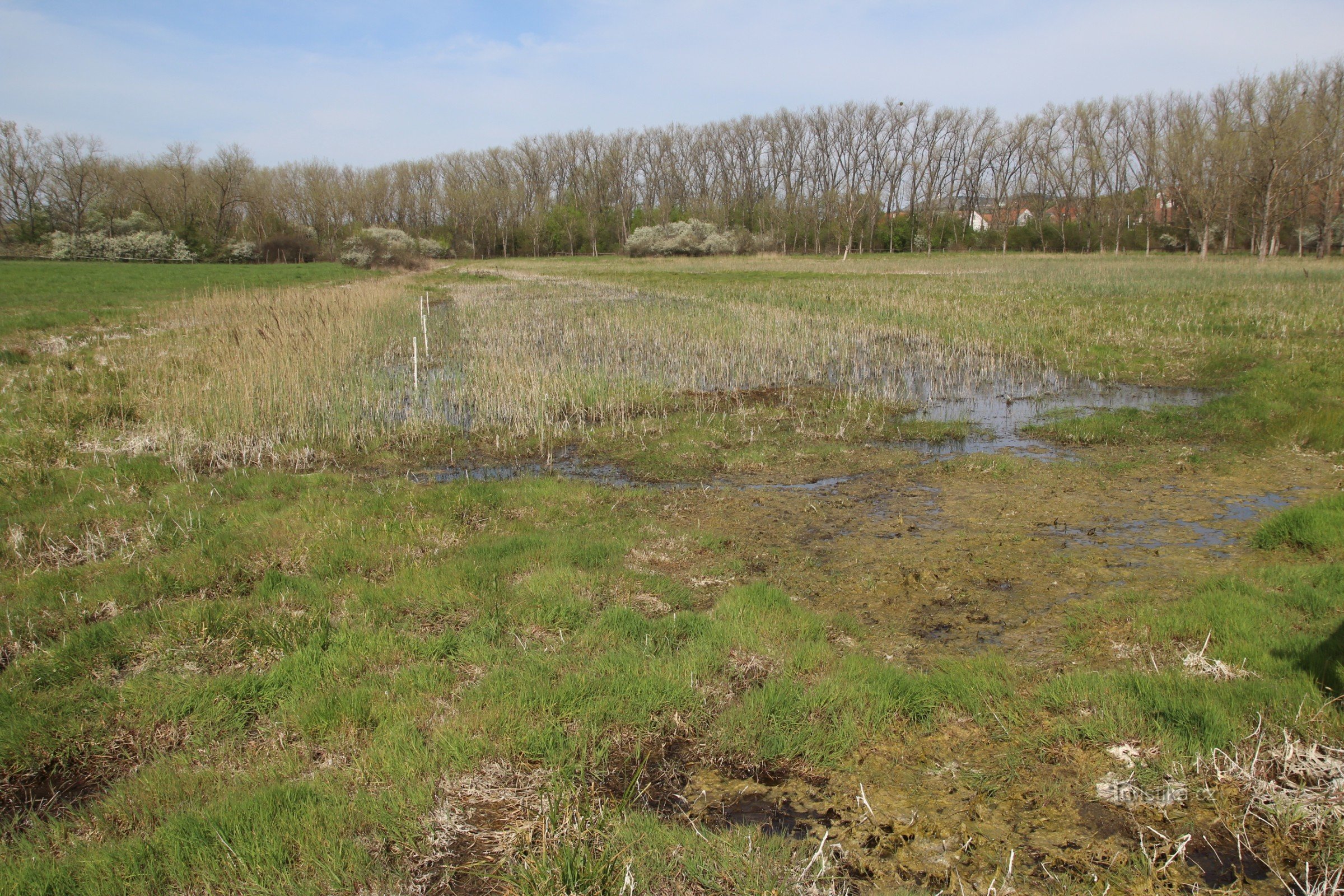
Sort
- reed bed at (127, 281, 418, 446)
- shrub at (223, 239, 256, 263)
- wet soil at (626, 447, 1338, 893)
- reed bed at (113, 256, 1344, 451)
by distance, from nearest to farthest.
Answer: wet soil at (626, 447, 1338, 893) → reed bed at (127, 281, 418, 446) → reed bed at (113, 256, 1344, 451) → shrub at (223, 239, 256, 263)

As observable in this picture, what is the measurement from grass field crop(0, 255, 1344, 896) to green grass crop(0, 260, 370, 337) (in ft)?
41.7

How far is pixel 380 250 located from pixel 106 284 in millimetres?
25510

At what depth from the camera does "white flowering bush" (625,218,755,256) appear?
6869 cm

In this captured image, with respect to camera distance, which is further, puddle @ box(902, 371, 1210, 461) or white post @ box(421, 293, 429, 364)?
white post @ box(421, 293, 429, 364)

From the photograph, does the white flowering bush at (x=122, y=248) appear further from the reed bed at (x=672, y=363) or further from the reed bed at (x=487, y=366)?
the reed bed at (x=672, y=363)

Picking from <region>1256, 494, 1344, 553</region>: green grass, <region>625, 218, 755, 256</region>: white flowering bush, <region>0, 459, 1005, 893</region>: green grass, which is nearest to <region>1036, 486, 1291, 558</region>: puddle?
<region>1256, 494, 1344, 553</region>: green grass

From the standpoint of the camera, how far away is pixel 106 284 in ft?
111

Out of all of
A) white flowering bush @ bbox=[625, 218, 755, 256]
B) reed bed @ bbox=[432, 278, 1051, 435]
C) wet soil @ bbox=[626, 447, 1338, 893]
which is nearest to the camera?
wet soil @ bbox=[626, 447, 1338, 893]

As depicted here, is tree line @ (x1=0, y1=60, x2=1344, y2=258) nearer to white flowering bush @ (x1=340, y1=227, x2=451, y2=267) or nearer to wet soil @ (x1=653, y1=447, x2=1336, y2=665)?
white flowering bush @ (x1=340, y1=227, x2=451, y2=267)

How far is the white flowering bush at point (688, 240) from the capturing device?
6869 cm

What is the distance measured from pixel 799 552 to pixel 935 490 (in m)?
2.44

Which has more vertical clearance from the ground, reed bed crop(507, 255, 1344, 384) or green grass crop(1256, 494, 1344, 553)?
reed bed crop(507, 255, 1344, 384)

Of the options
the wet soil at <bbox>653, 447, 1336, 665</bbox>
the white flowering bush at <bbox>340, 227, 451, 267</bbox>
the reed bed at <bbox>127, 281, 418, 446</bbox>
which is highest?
the white flowering bush at <bbox>340, 227, 451, 267</bbox>

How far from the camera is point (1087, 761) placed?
11.1 feet
